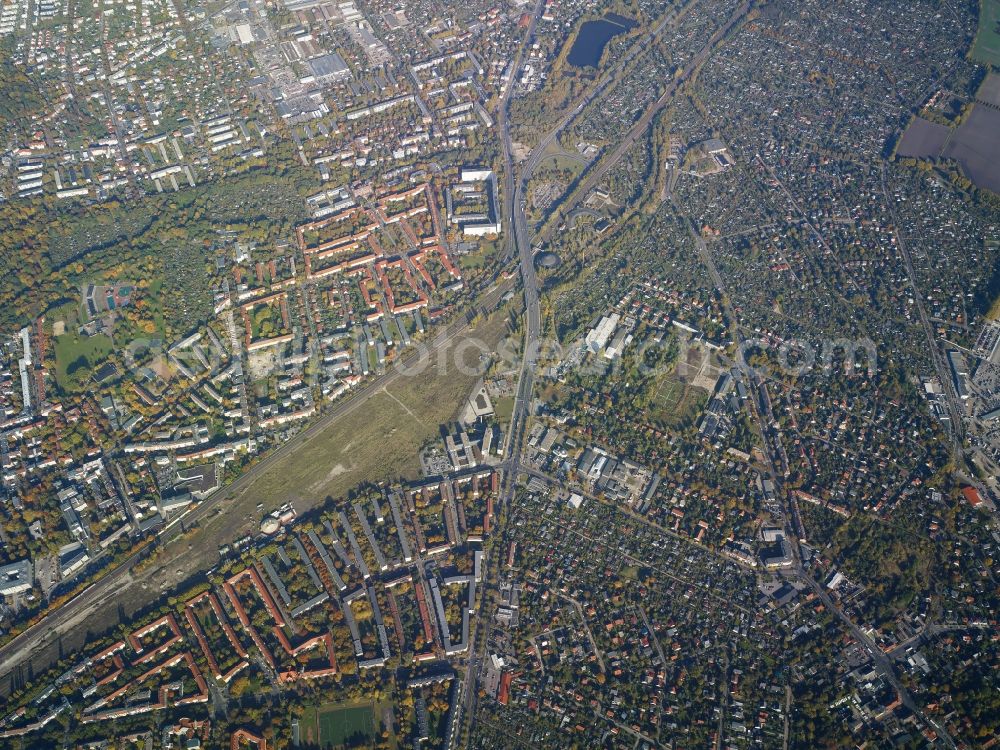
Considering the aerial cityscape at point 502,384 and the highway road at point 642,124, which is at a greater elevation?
the highway road at point 642,124

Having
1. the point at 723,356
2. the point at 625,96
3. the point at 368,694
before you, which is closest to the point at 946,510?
the point at 723,356

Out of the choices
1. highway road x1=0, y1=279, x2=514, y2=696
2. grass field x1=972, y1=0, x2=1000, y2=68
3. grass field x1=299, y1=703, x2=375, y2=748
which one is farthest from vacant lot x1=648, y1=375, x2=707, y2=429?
grass field x1=972, y1=0, x2=1000, y2=68

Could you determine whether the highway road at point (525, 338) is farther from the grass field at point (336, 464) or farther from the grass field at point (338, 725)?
the grass field at point (338, 725)

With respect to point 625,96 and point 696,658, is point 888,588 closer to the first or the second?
point 696,658

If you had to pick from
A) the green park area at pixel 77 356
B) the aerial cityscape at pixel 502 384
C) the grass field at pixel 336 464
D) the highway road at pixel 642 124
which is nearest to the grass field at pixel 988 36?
the aerial cityscape at pixel 502 384

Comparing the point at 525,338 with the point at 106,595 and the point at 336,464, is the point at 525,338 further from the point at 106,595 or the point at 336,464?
the point at 106,595

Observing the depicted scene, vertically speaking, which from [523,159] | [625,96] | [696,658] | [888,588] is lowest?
[696,658]

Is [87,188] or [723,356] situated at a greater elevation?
[723,356]
